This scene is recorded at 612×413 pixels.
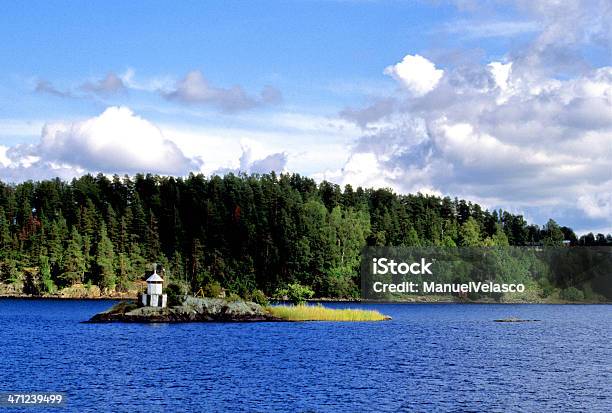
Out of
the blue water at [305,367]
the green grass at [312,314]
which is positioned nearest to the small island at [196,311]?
the green grass at [312,314]

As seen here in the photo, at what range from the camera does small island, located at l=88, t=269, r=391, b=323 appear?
114 metres

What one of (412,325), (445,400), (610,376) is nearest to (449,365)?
(610,376)

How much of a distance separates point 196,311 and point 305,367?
4884cm

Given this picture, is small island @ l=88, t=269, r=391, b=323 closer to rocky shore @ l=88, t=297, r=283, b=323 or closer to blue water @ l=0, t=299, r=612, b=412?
rocky shore @ l=88, t=297, r=283, b=323

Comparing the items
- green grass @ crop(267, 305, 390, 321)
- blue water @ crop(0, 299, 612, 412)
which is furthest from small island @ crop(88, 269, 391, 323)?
blue water @ crop(0, 299, 612, 412)

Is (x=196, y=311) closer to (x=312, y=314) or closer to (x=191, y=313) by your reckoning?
(x=191, y=313)

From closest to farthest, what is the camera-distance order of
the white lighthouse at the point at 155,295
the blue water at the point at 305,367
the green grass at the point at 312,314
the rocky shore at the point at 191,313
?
the blue water at the point at 305,367
the white lighthouse at the point at 155,295
the rocky shore at the point at 191,313
the green grass at the point at 312,314

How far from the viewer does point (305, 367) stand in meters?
70.5

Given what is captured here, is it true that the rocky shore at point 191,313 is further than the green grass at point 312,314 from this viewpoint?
No

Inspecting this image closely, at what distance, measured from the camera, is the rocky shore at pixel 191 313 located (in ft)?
374

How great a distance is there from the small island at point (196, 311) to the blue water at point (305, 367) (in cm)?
391

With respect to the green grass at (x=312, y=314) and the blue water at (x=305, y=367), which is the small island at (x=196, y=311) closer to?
the green grass at (x=312, y=314)

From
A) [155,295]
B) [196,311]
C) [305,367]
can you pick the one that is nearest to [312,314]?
[196,311]

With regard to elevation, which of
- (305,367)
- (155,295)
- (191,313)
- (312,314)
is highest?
(155,295)
